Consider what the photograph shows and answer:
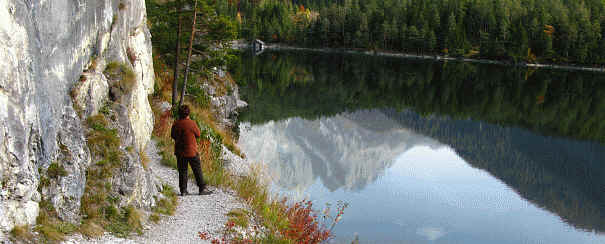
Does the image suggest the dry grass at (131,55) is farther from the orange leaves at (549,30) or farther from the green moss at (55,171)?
the orange leaves at (549,30)

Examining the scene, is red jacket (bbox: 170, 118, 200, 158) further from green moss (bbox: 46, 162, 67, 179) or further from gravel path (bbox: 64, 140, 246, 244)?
green moss (bbox: 46, 162, 67, 179)

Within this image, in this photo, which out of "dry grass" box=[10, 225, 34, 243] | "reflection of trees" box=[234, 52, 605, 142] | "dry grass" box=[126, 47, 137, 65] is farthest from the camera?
"reflection of trees" box=[234, 52, 605, 142]

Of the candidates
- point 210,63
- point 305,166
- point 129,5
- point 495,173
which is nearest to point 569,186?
point 495,173

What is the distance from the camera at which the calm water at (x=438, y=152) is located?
21078mm

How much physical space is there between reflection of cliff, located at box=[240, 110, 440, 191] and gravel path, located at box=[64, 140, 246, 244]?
774cm

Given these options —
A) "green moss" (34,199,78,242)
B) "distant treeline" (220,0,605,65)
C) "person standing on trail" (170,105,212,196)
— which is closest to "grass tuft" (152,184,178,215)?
"person standing on trail" (170,105,212,196)

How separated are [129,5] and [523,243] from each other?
17359 millimetres

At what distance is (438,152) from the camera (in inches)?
1401

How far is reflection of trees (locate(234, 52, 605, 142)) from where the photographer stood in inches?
1820

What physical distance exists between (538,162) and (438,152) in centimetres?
686

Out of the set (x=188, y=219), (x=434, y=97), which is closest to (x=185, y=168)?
(x=188, y=219)

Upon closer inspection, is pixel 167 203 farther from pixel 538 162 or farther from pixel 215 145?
pixel 538 162

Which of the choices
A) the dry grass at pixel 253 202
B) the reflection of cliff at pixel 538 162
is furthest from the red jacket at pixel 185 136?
the reflection of cliff at pixel 538 162

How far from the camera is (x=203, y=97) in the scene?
32094 millimetres
